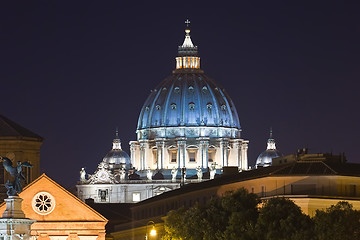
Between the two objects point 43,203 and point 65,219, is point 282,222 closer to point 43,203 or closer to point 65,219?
point 43,203

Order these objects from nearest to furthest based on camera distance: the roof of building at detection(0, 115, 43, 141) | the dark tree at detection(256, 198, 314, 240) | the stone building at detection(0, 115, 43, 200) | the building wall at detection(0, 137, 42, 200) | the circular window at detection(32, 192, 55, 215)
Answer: the dark tree at detection(256, 198, 314, 240), the circular window at detection(32, 192, 55, 215), the building wall at detection(0, 137, 42, 200), the stone building at detection(0, 115, 43, 200), the roof of building at detection(0, 115, 43, 141)

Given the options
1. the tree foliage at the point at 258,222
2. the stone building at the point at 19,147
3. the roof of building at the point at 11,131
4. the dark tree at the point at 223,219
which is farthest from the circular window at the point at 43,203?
the dark tree at the point at 223,219

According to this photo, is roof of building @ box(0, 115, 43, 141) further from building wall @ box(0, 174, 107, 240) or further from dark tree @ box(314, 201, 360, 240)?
dark tree @ box(314, 201, 360, 240)

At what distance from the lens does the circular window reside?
15275 cm

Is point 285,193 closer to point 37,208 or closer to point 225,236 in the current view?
point 225,236

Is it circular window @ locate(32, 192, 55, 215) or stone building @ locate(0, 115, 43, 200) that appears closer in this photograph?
circular window @ locate(32, 192, 55, 215)

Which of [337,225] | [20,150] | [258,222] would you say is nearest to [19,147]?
[20,150]

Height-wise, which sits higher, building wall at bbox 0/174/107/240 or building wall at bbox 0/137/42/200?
building wall at bbox 0/137/42/200

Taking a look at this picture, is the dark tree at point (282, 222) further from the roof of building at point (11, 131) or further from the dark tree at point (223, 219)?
the roof of building at point (11, 131)

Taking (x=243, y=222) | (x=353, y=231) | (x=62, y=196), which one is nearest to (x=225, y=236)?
(x=243, y=222)

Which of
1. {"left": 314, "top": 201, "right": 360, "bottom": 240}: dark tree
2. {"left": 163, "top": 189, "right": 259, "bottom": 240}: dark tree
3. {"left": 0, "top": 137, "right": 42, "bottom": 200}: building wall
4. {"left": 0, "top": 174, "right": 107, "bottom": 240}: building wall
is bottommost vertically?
{"left": 314, "top": 201, "right": 360, "bottom": 240}: dark tree

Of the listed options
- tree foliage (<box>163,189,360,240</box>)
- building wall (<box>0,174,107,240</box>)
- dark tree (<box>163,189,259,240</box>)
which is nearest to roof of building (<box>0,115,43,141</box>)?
building wall (<box>0,174,107,240</box>)

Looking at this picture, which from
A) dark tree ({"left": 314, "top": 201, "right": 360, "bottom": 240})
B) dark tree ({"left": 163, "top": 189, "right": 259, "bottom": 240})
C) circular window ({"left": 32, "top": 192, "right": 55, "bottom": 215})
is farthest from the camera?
circular window ({"left": 32, "top": 192, "right": 55, "bottom": 215})

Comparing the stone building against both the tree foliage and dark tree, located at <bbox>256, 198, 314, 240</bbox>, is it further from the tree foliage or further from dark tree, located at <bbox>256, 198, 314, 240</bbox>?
dark tree, located at <bbox>256, 198, 314, 240</bbox>
